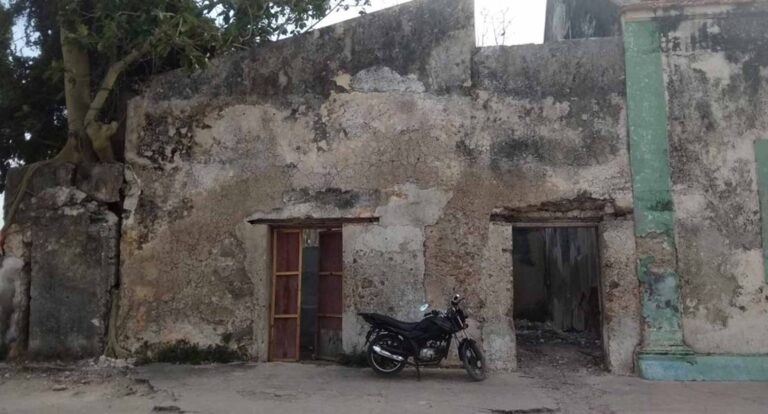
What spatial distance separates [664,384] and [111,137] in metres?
7.20

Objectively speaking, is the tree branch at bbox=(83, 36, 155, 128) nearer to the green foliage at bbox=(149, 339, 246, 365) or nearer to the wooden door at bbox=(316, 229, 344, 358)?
the green foliage at bbox=(149, 339, 246, 365)

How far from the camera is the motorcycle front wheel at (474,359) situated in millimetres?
6895

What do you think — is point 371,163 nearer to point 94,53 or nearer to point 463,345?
point 463,345

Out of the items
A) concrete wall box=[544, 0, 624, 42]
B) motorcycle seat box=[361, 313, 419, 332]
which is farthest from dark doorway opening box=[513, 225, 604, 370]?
concrete wall box=[544, 0, 624, 42]

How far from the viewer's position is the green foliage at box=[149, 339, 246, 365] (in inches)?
303

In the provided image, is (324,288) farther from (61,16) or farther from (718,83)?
(718,83)

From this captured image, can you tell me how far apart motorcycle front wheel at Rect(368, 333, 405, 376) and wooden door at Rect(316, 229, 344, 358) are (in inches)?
46.8

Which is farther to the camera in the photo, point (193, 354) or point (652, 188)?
point (193, 354)

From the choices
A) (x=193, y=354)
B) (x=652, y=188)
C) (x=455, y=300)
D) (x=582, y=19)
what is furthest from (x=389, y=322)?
(x=582, y=19)

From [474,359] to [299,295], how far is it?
2.36 meters

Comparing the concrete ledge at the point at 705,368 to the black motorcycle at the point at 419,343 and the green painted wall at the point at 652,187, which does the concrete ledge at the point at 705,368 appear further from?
the black motorcycle at the point at 419,343

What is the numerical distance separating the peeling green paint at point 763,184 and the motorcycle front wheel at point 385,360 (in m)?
4.17

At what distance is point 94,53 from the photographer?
8844mm

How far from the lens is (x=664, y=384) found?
6.80 m
